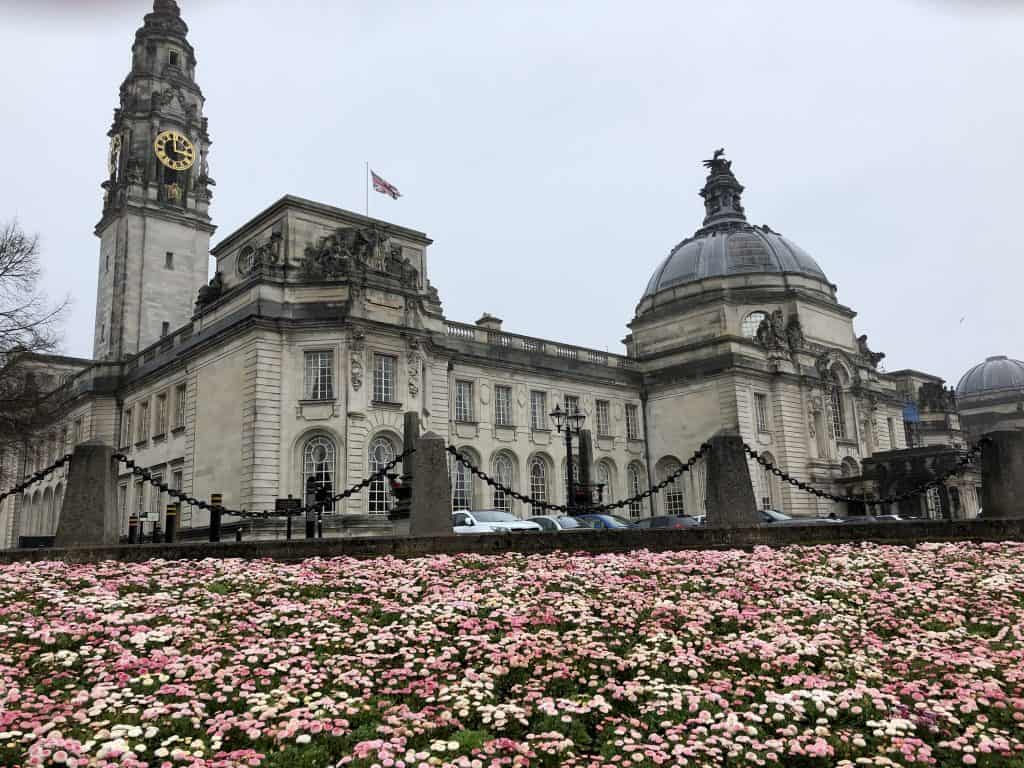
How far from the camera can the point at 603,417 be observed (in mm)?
49875

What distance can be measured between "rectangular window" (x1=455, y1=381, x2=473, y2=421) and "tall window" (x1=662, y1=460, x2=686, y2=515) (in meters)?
13.3

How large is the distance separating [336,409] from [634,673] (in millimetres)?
28057

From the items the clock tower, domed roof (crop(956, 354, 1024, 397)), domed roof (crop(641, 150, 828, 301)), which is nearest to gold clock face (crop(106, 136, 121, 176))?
the clock tower

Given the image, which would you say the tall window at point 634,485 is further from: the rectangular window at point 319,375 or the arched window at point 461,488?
the rectangular window at point 319,375

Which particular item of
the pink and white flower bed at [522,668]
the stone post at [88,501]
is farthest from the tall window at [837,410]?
the stone post at [88,501]

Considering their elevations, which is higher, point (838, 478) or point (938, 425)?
point (938, 425)

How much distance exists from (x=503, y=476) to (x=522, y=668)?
3658 cm

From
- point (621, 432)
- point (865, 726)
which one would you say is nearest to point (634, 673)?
point (865, 726)

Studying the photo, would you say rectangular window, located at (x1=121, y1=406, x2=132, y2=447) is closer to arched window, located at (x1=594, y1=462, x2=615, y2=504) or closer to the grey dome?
arched window, located at (x1=594, y1=462, x2=615, y2=504)

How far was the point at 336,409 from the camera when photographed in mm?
34562

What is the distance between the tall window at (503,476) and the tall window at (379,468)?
30.1 feet

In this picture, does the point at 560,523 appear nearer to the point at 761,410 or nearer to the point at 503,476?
the point at 503,476

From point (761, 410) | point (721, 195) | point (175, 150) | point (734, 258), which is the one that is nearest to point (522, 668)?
point (761, 410)

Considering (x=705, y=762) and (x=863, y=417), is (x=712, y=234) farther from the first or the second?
(x=705, y=762)
